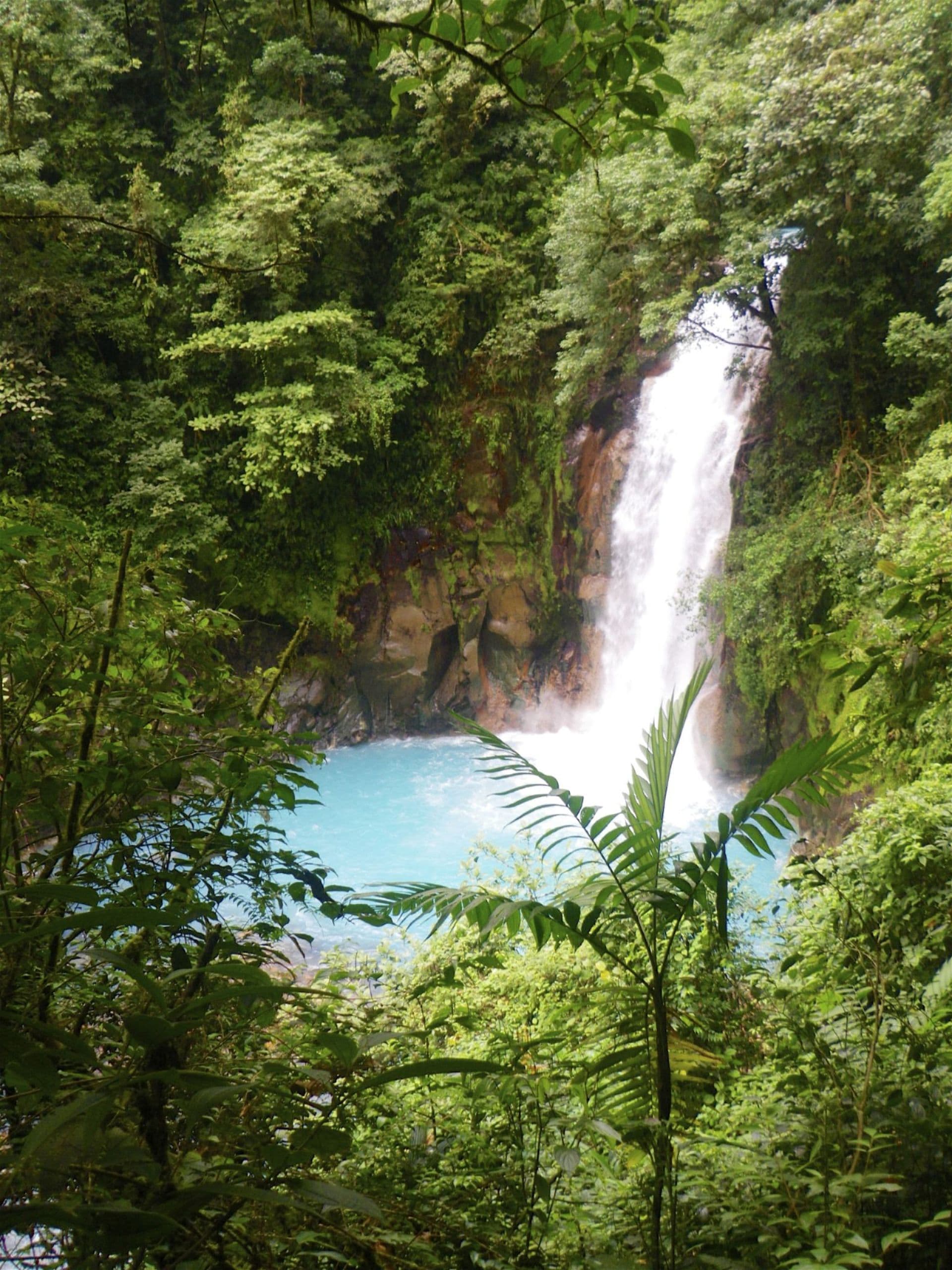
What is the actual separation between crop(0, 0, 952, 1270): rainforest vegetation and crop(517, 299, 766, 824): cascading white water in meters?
0.75

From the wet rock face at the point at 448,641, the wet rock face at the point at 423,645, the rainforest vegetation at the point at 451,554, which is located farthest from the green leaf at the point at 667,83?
the wet rock face at the point at 423,645

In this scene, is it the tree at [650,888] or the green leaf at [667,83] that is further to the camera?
the tree at [650,888]

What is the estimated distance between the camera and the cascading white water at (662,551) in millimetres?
9266

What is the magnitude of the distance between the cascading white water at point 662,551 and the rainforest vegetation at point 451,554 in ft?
2.46

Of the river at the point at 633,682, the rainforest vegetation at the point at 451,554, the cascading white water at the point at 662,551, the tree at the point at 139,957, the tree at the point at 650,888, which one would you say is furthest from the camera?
the cascading white water at the point at 662,551

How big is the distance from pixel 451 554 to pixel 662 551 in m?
3.05

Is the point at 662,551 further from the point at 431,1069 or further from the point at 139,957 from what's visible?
the point at 431,1069

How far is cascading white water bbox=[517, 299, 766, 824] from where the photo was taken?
9266 mm

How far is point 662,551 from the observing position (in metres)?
9.91

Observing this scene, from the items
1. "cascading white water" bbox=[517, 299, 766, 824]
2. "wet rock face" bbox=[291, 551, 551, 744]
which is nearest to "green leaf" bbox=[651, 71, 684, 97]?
"cascading white water" bbox=[517, 299, 766, 824]

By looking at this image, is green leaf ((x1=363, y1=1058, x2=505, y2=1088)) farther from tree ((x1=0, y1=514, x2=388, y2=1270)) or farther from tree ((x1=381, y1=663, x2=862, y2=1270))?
tree ((x1=381, y1=663, x2=862, y2=1270))

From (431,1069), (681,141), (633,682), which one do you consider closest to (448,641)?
(633,682)

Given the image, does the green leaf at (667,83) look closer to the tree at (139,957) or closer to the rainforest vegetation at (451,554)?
the rainforest vegetation at (451,554)

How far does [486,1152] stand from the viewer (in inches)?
57.7
